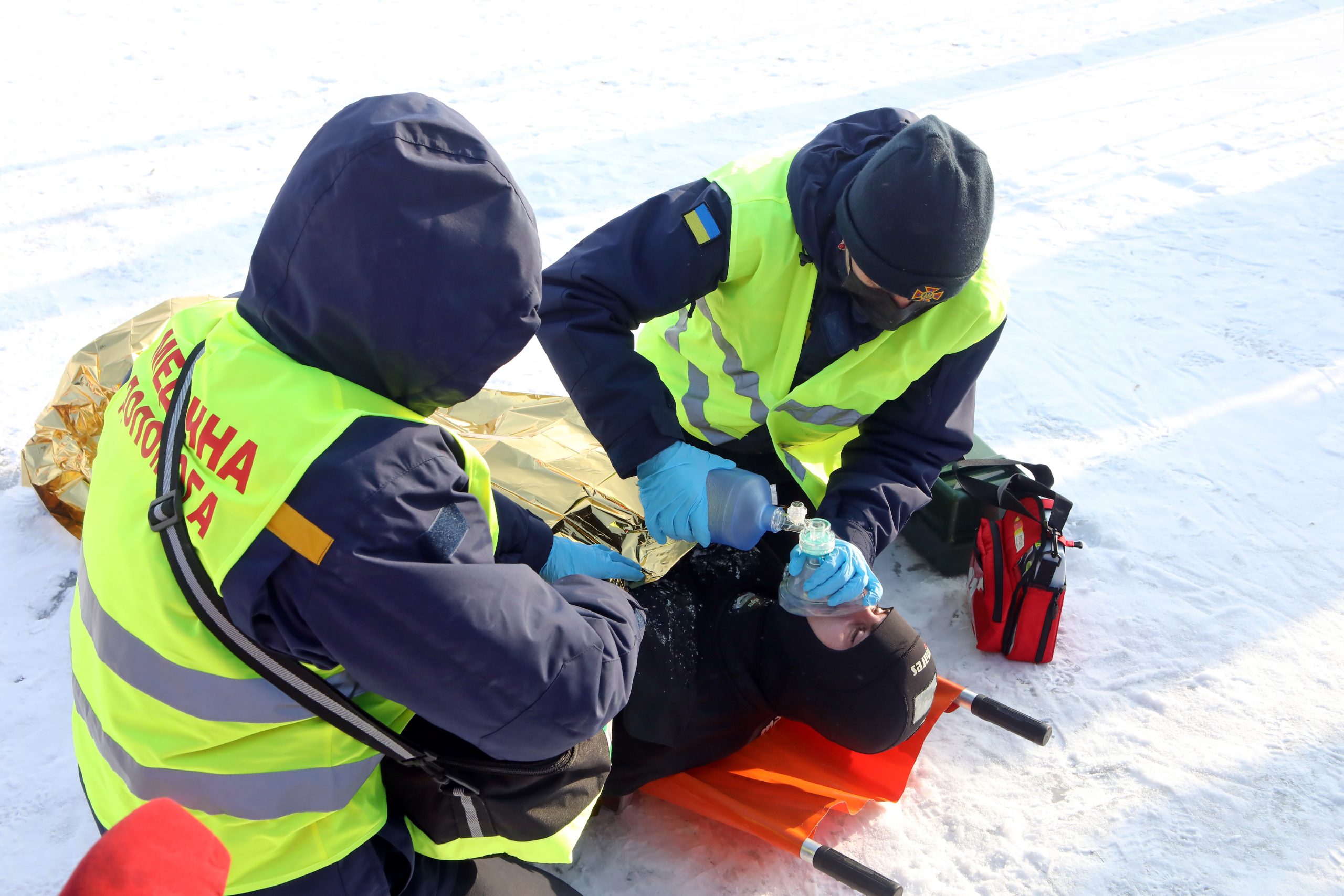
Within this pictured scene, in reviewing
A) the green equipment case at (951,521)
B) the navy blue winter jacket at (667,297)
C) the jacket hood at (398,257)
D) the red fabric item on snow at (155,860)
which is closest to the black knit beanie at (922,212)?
the navy blue winter jacket at (667,297)

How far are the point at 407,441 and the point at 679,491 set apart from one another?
0.96m

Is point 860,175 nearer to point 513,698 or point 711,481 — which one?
point 711,481

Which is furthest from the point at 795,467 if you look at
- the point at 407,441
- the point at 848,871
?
→ the point at 407,441

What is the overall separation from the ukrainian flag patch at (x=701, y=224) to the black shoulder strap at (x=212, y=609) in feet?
3.52

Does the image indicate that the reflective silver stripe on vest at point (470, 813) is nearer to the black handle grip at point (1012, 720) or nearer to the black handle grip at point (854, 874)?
the black handle grip at point (854, 874)

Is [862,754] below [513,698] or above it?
below

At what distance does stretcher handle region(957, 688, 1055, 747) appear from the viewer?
2.20 metres

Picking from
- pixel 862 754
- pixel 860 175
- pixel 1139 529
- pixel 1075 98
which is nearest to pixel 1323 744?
pixel 1139 529

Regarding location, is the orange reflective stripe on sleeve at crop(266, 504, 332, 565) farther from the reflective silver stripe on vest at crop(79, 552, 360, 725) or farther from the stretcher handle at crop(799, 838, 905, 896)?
the stretcher handle at crop(799, 838, 905, 896)

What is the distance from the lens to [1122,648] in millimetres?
2572

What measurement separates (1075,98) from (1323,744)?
14.8ft

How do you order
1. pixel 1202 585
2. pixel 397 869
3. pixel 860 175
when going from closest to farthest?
pixel 397 869 → pixel 860 175 → pixel 1202 585

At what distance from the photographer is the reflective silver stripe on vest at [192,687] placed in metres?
1.25

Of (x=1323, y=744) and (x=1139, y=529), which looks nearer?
(x=1323, y=744)
